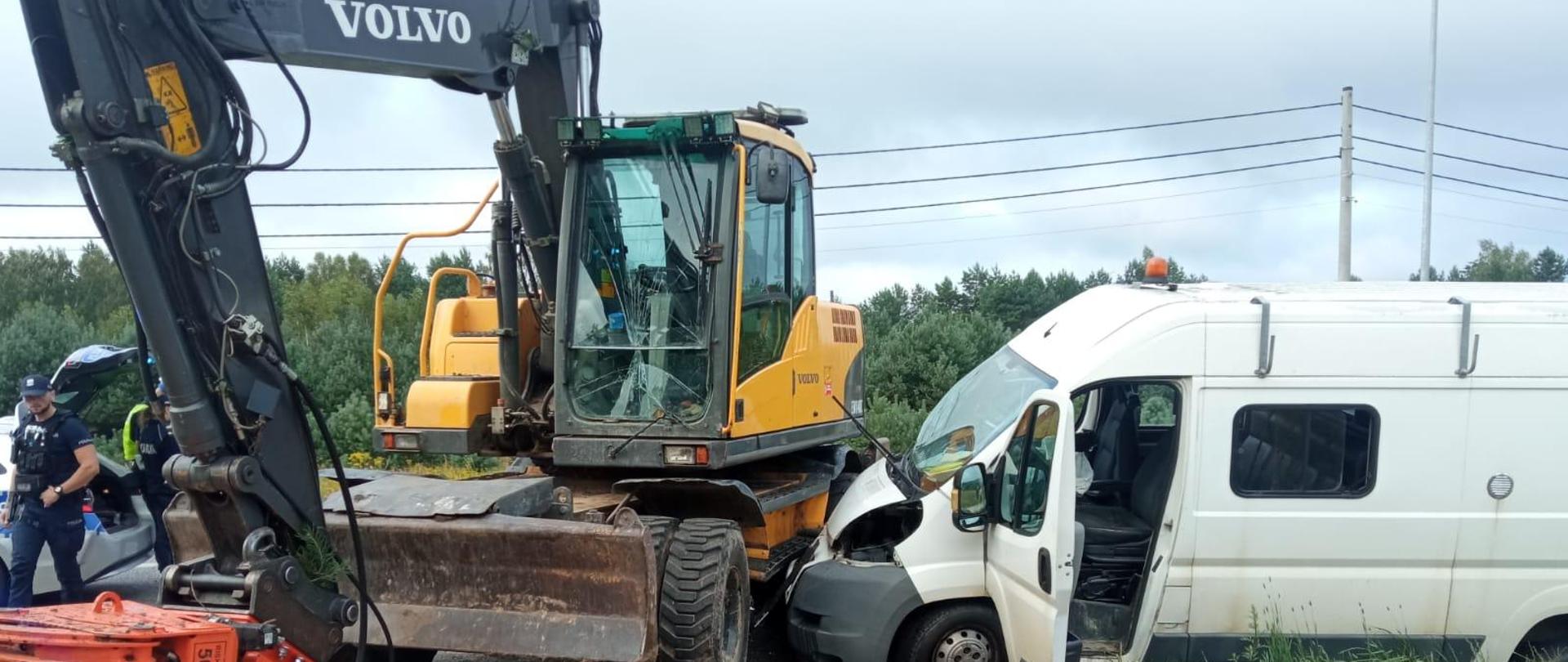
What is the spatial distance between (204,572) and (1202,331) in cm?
440

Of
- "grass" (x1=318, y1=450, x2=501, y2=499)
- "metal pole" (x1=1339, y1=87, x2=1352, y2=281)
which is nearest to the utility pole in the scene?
"metal pole" (x1=1339, y1=87, x2=1352, y2=281)

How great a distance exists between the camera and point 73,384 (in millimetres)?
7730

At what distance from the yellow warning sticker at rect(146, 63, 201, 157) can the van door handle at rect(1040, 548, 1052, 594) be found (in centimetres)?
375

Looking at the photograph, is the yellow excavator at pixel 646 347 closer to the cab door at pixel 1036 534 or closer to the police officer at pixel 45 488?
the cab door at pixel 1036 534

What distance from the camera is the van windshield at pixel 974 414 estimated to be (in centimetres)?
555

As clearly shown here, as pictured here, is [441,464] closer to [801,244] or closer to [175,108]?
[801,244]

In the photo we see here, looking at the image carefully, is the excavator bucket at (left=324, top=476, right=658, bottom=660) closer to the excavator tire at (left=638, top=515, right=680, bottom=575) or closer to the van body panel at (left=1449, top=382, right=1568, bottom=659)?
the excavator tire at (left=638, top=515, right=680, bottom=575)

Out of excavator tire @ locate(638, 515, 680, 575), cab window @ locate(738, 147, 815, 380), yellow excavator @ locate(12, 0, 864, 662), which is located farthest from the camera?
cab window @ locate(738, 147, 815, 380)

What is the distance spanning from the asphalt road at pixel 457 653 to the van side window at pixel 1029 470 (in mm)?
2118

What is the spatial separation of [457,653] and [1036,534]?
3.05 m

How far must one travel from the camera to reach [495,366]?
654 cm

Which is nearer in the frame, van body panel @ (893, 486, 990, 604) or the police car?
van body panel @ (893, 486, 990, 604)

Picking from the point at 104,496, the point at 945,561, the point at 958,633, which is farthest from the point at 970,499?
the point at 104,496

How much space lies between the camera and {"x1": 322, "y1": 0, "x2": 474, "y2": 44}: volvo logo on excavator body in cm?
441
